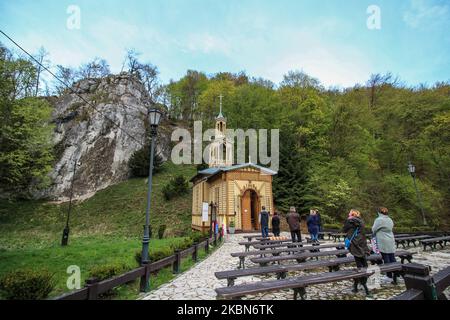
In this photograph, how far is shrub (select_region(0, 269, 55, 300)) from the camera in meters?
4.50

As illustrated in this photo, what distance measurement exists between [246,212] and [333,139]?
1486 centimetres

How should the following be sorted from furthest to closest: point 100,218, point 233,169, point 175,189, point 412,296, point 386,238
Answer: point 175,189
point 100,218
point 233,169
point 386,238
point 412,296

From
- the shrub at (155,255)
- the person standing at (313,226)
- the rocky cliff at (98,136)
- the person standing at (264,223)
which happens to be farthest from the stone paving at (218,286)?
the rocky cliff at (98,136)

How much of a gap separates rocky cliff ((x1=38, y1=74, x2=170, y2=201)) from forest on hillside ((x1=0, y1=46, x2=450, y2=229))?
14.7 feet

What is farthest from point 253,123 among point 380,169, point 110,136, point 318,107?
point 110,136

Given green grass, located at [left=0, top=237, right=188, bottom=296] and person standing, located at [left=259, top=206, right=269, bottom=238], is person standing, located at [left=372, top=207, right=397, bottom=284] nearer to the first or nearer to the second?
person standing, located at [left=259, top=206, right=269, bottom=238]

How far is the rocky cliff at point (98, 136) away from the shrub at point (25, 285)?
89.9 ft

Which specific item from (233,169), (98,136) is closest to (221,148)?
(233,169)

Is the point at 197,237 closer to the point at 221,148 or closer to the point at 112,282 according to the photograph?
the point at 112,282

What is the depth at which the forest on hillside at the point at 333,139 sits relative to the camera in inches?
768

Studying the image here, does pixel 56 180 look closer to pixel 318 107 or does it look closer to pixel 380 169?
pixel 318 107

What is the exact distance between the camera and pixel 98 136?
3462cm

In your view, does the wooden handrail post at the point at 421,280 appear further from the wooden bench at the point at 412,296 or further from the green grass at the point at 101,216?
the green grass at the point at 101,216

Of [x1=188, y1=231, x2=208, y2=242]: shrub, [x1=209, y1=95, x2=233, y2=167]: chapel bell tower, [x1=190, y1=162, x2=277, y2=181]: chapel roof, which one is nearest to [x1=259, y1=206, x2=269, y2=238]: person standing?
[x1=188, y1=231, x2=208, y2=242]: shrub
